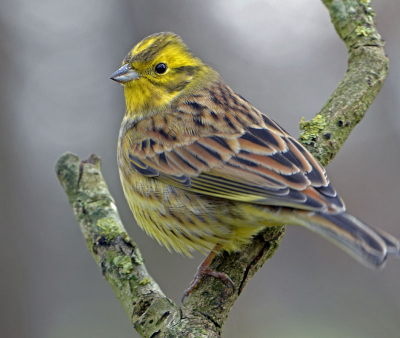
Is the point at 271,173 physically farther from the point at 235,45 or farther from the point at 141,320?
the point at 235,45

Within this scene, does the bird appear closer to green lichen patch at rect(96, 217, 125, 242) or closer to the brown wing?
the brown wing

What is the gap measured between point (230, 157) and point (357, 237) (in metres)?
1.27

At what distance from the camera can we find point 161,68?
4602 mm

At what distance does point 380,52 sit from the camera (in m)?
5.00

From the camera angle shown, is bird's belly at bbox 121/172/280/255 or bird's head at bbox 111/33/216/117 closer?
bird's belly at bbox 121/172/280/255

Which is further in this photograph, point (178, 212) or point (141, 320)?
point (178, 212)

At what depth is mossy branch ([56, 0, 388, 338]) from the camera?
335cm

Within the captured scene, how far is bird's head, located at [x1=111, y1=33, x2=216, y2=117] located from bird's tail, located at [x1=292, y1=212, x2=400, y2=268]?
2.07m

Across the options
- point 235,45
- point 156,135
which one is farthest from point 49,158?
point 156,135

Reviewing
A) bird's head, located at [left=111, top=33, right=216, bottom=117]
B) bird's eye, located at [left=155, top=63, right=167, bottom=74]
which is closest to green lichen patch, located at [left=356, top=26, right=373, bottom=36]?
bird's head, located at [left=111, top=33, right=216, bottom=117]

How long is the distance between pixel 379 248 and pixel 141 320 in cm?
168

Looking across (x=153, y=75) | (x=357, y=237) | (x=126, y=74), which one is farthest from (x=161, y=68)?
(x=357, y=237)

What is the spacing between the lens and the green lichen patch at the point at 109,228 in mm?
4199

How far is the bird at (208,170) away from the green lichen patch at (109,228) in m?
0.22
